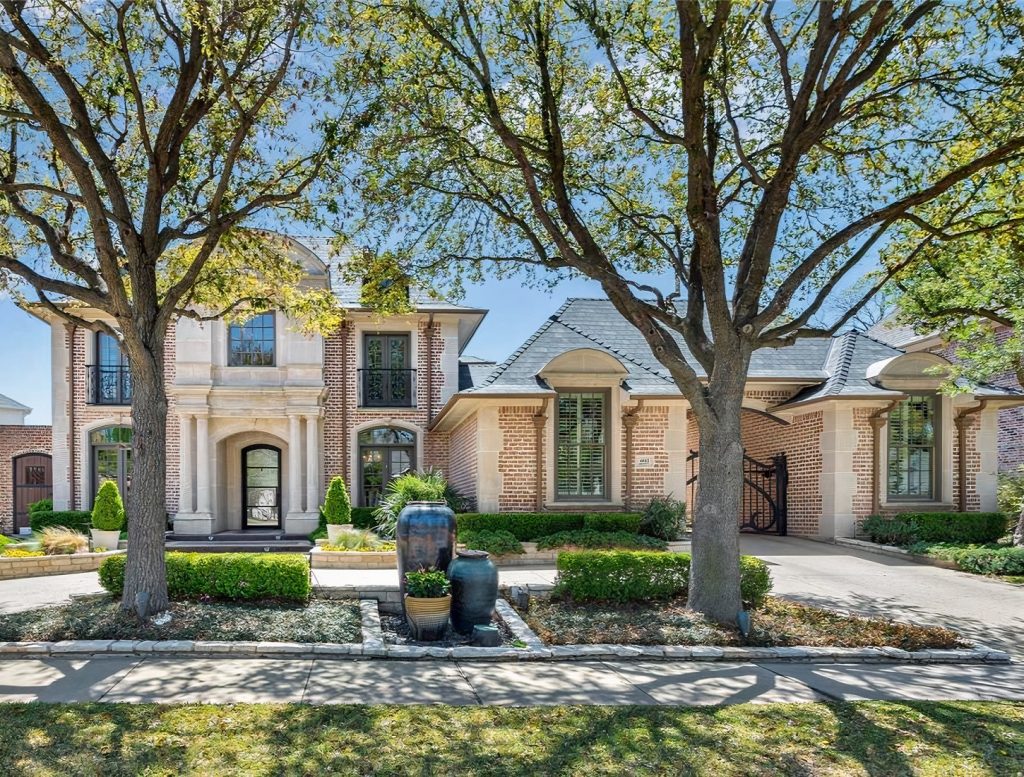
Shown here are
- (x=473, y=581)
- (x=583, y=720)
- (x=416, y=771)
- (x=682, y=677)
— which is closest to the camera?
(x=416, y=771)

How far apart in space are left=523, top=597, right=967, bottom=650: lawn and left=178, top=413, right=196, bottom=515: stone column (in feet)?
41.1

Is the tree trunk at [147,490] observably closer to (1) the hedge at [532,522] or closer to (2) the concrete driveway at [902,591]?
(1) the hedge at [532,522]

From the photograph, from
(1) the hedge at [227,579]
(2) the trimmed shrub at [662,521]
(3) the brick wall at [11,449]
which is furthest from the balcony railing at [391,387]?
(1) the hedge at [227,579]

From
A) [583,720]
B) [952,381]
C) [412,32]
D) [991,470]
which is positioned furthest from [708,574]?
[991,470]

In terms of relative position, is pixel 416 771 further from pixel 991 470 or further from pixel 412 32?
pixel 991 470

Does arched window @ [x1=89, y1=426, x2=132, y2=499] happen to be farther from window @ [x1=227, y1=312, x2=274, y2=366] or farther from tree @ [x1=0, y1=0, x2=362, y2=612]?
tree @ [x1=0, y1=0, x2=362, y2=612]

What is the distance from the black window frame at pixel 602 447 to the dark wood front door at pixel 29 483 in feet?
50.4

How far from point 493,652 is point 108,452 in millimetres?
16064

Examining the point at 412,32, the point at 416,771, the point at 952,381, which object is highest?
the point at 412,32

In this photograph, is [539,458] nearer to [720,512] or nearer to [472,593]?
[720,512]

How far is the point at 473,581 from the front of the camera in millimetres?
7758

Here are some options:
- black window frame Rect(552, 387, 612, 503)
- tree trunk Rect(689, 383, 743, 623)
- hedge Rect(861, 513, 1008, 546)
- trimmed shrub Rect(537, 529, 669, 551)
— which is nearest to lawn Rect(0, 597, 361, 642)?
tree trunk Rect(689, 383, 743, 623)

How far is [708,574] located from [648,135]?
6.40 meters

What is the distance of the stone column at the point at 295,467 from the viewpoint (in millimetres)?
18438
